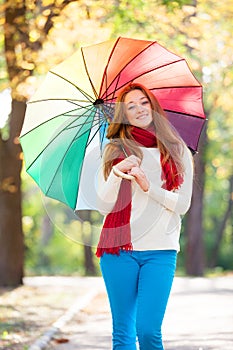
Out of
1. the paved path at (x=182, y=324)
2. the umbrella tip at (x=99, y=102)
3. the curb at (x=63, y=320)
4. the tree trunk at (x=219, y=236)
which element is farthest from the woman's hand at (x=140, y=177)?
the tree trunk at (x=219, y=236)

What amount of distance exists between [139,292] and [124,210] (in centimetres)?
51

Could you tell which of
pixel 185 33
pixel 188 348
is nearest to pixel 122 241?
pixel 188 348

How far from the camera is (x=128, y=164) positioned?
5.44m

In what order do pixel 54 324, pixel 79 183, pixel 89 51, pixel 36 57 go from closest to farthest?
pixel 79 183
pixel 89 51
pixel 54 324
pixel 36 57

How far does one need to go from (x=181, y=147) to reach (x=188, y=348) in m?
3.99

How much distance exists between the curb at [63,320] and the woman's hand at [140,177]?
4279mm

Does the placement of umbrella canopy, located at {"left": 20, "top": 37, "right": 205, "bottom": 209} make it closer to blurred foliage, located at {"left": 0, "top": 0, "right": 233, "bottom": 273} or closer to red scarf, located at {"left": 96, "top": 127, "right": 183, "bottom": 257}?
red scarf, located at {"left": 96, "top": 127, "right": 183, "bottom": 257}

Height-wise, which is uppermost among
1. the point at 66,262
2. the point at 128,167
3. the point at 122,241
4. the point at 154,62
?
the point at 154,62

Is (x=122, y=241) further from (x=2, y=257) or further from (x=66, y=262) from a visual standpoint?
(x=66, y=262)

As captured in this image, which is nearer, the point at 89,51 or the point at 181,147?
the point at 181,147

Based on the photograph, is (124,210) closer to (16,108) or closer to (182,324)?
(182,324)

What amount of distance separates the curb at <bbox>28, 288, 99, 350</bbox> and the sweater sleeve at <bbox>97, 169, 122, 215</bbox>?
13.1 feet

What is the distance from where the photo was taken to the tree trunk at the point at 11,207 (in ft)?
54.7

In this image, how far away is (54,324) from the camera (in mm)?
11508
